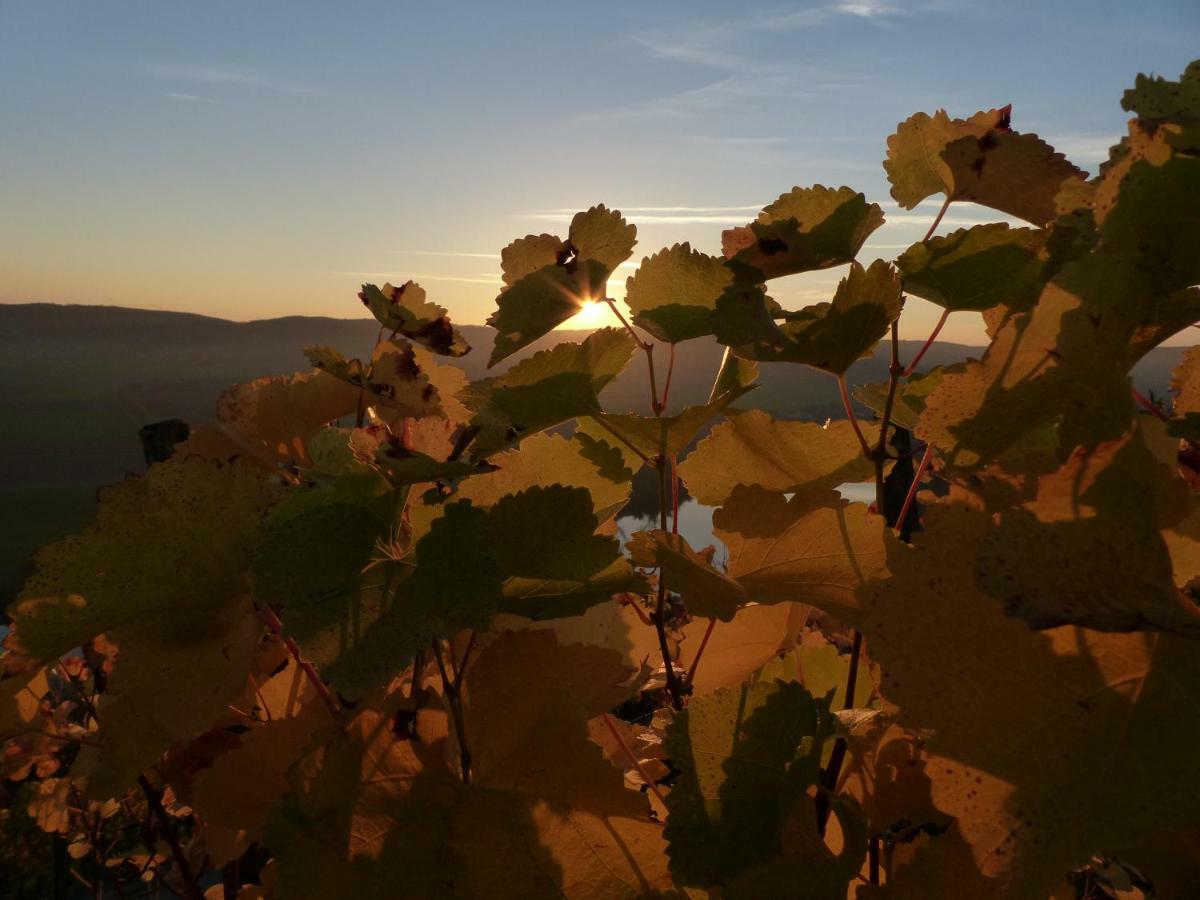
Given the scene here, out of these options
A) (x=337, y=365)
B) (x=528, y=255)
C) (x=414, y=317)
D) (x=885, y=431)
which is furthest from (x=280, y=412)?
(x=885, y=431)

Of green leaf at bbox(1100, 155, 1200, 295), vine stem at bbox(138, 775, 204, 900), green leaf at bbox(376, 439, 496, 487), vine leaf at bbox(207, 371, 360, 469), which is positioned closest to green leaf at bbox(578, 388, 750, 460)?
green leaf at bbox(376, 439, 496, 487)

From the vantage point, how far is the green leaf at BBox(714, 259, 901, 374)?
1.57ft

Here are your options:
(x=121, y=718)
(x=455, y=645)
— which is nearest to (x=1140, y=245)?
(x=455, y=645)

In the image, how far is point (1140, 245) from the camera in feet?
1.35

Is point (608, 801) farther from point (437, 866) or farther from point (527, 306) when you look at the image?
point (527, 306)

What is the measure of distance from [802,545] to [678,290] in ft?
0.62

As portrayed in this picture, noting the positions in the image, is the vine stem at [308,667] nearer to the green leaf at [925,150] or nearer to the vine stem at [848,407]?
the vine stem at [848,407]

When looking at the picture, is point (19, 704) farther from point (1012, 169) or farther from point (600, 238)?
point (1012, 169)

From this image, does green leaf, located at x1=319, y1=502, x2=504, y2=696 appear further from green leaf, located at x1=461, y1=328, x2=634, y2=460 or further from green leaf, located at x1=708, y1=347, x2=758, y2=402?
green leaf, located at x1=708, y1=347, x2=758, y2=402

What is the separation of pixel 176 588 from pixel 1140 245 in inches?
20.3

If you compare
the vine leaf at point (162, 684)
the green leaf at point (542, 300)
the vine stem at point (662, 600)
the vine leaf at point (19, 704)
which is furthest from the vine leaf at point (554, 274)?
the vine leaf at point (19, 704)

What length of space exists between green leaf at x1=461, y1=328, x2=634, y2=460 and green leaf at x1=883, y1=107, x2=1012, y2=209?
214 millimetres

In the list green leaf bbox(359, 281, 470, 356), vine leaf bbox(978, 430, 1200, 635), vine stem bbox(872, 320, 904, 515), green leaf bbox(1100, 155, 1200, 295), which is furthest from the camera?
green leaf bbox(359, 281, 470, 356)

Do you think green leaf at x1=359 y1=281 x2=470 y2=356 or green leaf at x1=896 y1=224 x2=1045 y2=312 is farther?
green leaf at x1=359 y1=281 x2=470 y2=356
